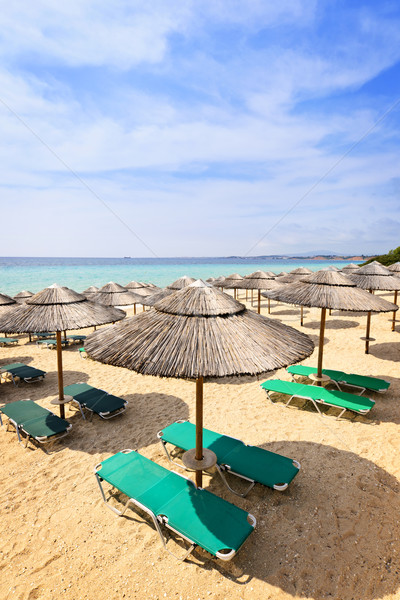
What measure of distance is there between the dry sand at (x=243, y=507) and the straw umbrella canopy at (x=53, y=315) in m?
1.81

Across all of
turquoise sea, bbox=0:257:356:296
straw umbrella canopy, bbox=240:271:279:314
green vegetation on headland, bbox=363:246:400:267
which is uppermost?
green vegetation on headland, bbox=363:246:400:267

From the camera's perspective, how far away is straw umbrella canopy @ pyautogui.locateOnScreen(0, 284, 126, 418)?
17.0 feet

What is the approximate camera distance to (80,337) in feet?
40.3

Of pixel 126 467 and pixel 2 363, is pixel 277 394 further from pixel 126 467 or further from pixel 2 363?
pixel 2 363

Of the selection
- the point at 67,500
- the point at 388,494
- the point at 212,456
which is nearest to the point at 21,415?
the point at 67,500

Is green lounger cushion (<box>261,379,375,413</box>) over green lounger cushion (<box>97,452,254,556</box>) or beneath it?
over

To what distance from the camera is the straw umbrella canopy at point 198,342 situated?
306 cm

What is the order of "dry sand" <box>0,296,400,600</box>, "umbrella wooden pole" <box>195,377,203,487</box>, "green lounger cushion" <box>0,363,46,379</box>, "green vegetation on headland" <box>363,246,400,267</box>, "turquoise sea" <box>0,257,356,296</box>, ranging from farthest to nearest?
"turquoise sea" <box>0,257,356,296</box> → "green vegetation on headland" <box>363,246,400,267</box> → "green lounger cushion" <box>0,363,46,379</box> → "umbrella wooden pole" <box>195,377,203,487</box> → "dry sand" <box>0,296,400,600</box>

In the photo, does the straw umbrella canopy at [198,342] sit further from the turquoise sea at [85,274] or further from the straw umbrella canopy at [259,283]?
the turquoise sea at [85,274]

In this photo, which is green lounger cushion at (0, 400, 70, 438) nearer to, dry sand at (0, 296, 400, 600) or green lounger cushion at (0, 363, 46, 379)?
dry sand at (0, 296, 400, 600)

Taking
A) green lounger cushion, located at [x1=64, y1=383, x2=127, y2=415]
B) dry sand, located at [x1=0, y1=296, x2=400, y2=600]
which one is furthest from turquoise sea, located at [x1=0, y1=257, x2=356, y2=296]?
dry sand, located at [x1=0, y1=296, x2=400, y2=600]

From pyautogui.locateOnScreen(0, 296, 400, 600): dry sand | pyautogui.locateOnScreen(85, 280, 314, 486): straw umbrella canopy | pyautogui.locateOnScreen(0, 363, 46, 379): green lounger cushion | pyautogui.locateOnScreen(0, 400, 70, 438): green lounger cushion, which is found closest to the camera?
pyautogui.locateOnScreen(0, 296, 400, 600): dry sand

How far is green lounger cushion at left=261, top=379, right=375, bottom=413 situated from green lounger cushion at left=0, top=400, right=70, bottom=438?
4.40 m

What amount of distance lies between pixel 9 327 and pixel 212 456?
4.21 metres
